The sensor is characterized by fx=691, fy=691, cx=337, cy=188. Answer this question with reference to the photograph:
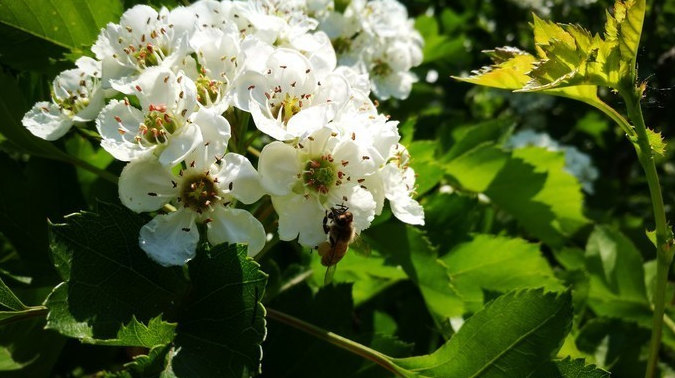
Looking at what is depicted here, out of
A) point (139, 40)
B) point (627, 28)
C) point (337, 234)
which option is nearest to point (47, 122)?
point (139, 40)

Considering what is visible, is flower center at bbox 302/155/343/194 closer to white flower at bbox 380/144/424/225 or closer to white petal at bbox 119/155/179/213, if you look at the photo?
white flower at bbox 380/144/424/225

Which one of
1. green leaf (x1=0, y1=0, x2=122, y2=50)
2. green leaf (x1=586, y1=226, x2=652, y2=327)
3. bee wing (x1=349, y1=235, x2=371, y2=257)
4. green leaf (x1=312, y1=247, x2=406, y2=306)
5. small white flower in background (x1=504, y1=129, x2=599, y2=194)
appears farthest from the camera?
small white flower in background (x1=504, y1=129, x2=599, y2=194)

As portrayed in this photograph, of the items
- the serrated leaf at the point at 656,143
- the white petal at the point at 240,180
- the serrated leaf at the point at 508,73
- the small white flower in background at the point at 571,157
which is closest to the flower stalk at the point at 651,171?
the serrated leaf at the point at 656,143

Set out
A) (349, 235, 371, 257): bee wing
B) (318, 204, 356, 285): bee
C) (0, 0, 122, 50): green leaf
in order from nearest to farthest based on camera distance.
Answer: (318, 204, 356, 285): bee, (349, 235, 371, 257): bee wing, (0, 0, 122, 50): green leaf

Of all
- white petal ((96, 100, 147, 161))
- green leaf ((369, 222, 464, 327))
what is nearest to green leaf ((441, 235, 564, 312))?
green leaf ((369, 222, 464, 327))

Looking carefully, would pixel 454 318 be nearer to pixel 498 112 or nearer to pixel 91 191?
pixel 91 191

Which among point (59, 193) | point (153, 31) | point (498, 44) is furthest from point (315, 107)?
point (498, 44)

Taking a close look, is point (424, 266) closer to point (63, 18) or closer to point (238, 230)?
point (238, 230)
